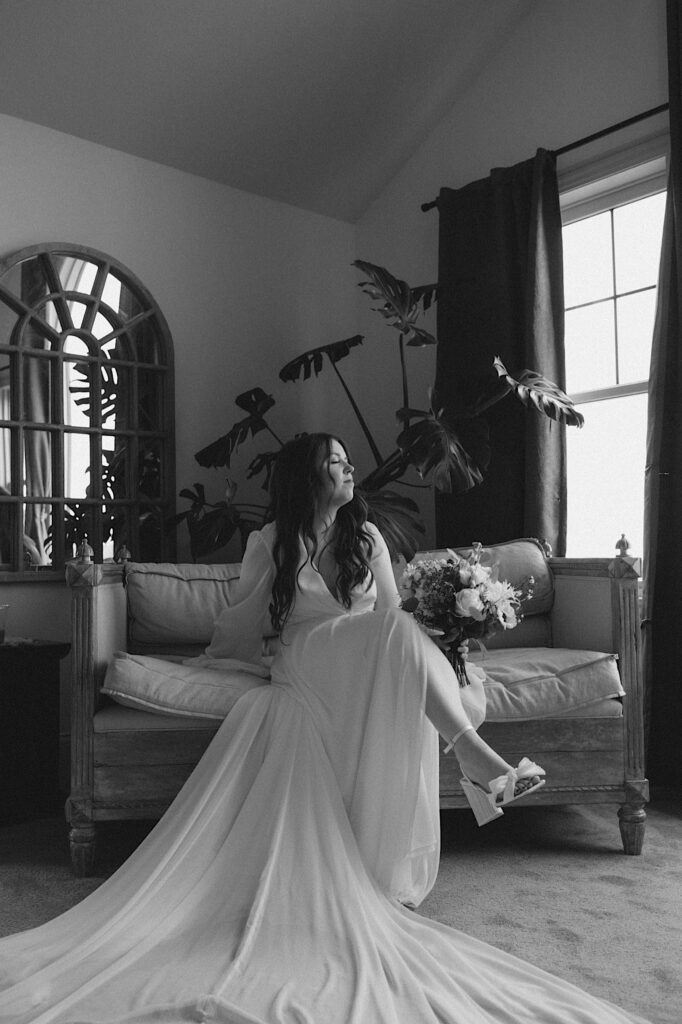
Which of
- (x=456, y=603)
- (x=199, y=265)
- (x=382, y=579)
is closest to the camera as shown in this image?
(x=456, y=603)

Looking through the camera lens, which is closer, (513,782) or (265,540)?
(513,782)

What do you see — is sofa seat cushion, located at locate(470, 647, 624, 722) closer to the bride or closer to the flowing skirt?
the bride

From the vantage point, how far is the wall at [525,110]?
12.1 ft

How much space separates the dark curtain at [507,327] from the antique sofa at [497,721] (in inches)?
35.7

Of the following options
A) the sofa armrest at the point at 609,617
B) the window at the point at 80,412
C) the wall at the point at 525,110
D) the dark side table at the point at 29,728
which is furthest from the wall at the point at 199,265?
the sofa armrest at the point at 609,617

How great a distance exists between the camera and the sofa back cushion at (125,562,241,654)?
312 centimetres

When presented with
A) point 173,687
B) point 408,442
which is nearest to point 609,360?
point 408,442

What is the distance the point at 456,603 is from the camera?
2.35 metres

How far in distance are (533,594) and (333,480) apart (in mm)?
943

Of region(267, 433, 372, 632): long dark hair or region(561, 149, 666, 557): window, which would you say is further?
region(561, 149, 666, 557): window

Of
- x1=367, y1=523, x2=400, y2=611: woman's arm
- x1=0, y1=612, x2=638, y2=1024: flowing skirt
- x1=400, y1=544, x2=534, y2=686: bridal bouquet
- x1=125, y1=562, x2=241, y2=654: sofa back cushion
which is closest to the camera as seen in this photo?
x1=0, y1=612, x2=638, y2=1024: flowing skirt

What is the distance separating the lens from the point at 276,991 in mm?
1688

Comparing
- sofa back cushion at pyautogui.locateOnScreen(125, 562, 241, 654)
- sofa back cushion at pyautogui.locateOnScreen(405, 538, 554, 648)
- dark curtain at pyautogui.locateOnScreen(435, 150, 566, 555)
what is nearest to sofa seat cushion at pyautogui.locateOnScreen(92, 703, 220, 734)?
sofa back cushion at pyautogui.locateOnScreen(125, 562, 241, 654)

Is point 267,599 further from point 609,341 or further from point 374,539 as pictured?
point 609,341
